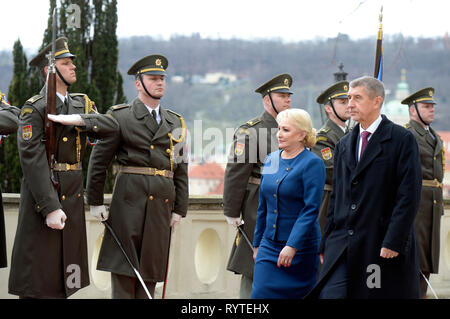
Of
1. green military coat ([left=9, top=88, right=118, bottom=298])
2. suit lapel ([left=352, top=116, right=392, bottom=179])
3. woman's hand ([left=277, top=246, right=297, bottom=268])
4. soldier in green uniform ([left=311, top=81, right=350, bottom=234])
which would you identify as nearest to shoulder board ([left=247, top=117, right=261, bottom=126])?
soldier in green uniform ([left=311, top=81, right=350, bottom=234])

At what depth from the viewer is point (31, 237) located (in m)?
5.48

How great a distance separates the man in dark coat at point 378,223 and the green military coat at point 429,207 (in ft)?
10.6

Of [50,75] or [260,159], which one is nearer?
[50,75]

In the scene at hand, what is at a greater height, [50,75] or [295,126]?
[50,75]

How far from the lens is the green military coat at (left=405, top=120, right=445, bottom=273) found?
7.85 m

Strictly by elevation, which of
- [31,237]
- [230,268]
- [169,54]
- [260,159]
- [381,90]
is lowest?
[230,268]

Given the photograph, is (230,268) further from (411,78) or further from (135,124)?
(411,78)

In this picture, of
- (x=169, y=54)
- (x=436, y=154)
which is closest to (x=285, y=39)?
(x=169, y=54)

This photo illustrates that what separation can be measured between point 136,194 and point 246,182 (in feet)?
3.97

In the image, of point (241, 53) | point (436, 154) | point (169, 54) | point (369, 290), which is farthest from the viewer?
point (241, 53)

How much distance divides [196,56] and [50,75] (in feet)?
202

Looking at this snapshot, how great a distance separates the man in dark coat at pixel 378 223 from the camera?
4539 mm

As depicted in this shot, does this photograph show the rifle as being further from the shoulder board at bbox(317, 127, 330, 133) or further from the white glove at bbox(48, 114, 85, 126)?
the shoulder board at bbox(317, 127, 330, 133)

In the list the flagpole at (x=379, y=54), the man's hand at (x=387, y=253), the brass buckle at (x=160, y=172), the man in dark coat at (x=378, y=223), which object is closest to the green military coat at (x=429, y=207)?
the flagpole at (x=379, y=54)
